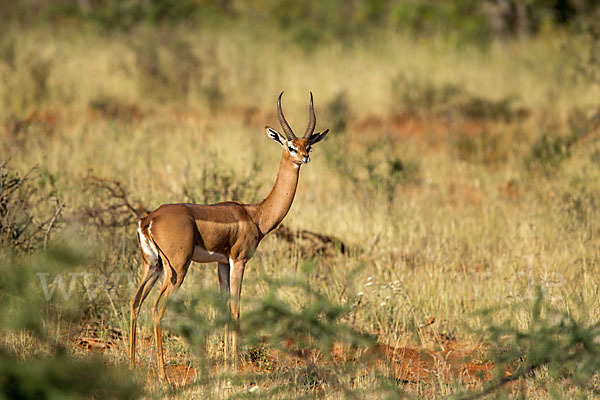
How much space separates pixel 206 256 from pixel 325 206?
420 cm

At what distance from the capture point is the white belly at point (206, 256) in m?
5.39

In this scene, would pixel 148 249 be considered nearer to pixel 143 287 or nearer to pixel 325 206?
pixel 143 287

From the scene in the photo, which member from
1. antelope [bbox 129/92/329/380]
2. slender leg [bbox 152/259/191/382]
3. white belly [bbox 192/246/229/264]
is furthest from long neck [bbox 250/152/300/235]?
slender leg [bbox 152/259/191/382]

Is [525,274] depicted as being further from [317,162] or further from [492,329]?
[317,162]

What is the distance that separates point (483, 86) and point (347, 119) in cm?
305

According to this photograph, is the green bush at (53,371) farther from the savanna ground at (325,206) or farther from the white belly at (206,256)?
the white belly at (206,256)

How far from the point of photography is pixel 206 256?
18.0 ft

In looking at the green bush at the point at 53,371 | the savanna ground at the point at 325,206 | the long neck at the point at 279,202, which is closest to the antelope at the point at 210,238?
the long neck at the point at 279,202

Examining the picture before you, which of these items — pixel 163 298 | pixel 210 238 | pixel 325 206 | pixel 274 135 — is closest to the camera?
pixel 163 298

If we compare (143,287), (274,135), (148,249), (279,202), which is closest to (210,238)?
(148,249)

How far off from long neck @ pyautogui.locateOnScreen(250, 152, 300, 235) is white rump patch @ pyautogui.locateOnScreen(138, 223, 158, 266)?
0.85 m

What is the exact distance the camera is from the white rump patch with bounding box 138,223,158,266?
17.2 feet

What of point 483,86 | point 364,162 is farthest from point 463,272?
point 483,86

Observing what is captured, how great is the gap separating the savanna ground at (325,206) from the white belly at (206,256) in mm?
252
